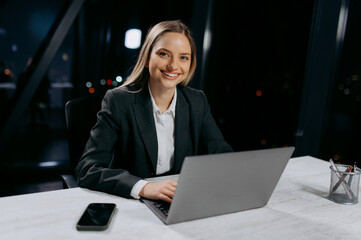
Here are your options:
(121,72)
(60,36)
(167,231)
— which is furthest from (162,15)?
(167,231)

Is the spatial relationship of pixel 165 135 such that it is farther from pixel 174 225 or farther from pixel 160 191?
pixel 174 225

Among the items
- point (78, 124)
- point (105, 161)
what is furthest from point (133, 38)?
point (105, 161)

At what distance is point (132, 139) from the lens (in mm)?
1432

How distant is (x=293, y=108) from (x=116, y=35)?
218 cm

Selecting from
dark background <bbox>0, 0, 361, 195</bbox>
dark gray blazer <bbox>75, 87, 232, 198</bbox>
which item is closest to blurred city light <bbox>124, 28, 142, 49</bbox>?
dark background <bbox>0, 0, 361, 195</bbox>

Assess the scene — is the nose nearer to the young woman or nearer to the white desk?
the young woman

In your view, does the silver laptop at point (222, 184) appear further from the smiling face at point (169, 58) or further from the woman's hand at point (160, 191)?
the smiling face at point (169, 58)

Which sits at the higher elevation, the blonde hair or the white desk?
the blonde hair

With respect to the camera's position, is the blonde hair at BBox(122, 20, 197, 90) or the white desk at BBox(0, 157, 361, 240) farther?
the blonde hair at BBox(122, 20, 197, 90)

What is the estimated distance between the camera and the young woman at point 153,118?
1362 mm

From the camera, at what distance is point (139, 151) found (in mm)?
1419

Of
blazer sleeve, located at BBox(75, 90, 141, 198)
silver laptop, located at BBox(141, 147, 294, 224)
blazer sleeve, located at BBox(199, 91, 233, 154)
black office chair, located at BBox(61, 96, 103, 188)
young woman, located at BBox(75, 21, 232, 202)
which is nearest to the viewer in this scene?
silver laptop, located at BBox(141, 147, 294, 224)

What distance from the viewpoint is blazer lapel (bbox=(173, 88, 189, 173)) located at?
152cm

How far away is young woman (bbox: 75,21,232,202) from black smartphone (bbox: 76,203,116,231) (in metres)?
0.25
